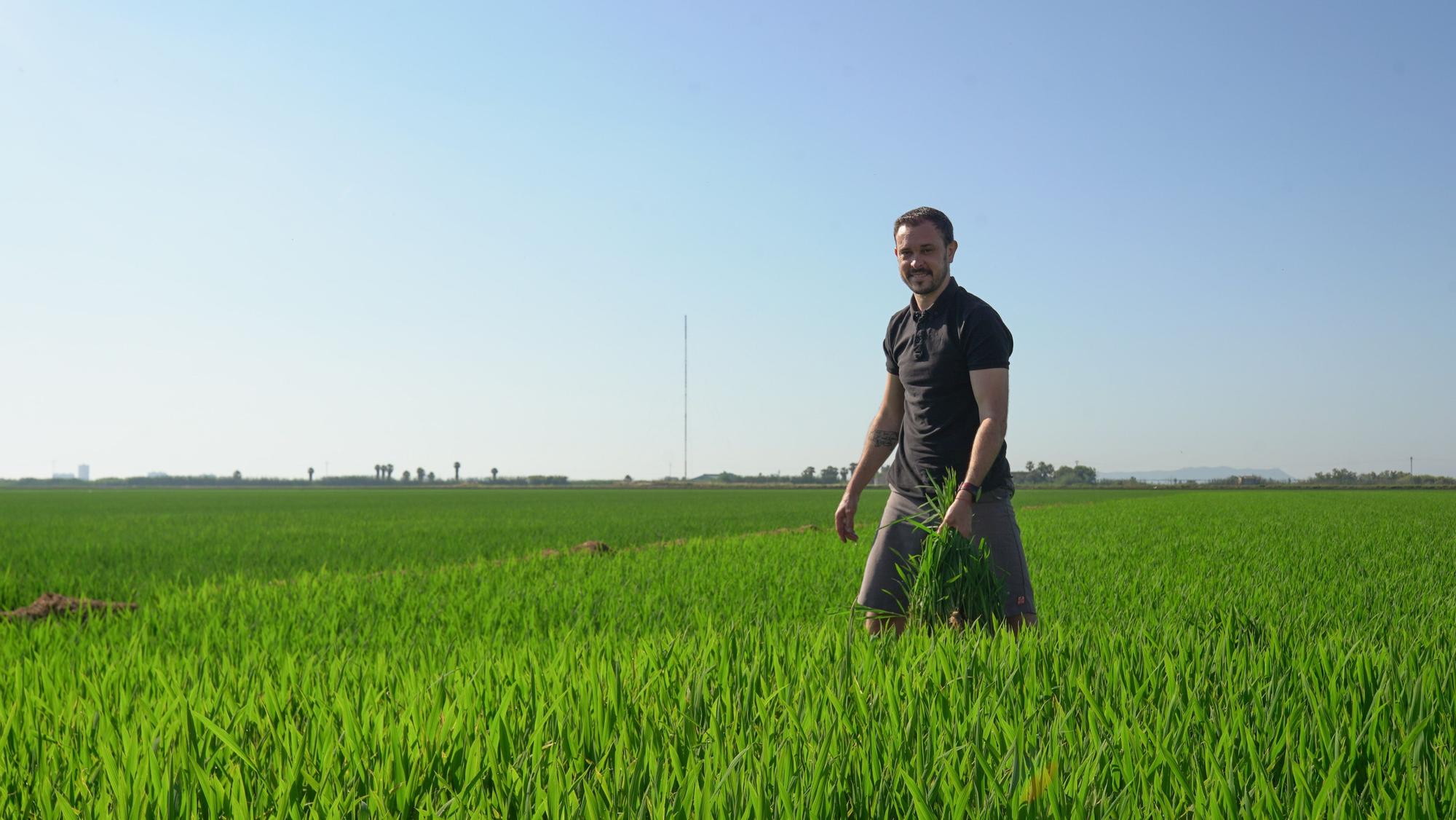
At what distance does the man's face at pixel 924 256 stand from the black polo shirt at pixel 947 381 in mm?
94

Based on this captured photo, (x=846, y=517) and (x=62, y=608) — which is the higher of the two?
(x=846, y=517)

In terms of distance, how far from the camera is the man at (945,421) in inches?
126

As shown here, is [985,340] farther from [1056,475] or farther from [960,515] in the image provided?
[1056,475]

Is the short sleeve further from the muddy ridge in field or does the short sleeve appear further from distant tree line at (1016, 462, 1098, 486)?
distant tree line at (1016, 462, 1098, 486)

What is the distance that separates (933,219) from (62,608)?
7.05 meters

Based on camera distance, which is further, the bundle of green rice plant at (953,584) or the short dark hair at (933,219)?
the short dark hair at (933,219)

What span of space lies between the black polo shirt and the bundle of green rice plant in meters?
0.33

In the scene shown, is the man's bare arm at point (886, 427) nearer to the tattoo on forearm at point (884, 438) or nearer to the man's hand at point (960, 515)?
the tattoo on forearm at point (884, 438)

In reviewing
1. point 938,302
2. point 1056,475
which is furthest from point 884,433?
point 1056,475

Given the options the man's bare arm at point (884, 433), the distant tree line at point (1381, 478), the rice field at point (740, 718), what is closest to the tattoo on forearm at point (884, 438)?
the man's bare arm at point (884, 433)

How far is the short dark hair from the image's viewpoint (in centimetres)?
335

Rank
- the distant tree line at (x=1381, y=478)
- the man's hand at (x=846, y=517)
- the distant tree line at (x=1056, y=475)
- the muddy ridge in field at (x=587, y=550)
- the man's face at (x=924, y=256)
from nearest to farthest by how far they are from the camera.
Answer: the man's face at (x=924, y=256)
the man's hand at (x=846, y=517)
the muddy ridge in field at (x=587, y=550)
the distant tree line at (x=1381, y=478)
the distant tree line at (x=1056, y=475)

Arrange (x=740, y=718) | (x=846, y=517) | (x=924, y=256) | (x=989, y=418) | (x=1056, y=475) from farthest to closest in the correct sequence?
(x=1056, y=475) → (x=846, y=517) → (x=924, y=256) → (x=989, y=418) → (x=740, y=718)

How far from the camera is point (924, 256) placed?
3.37m
